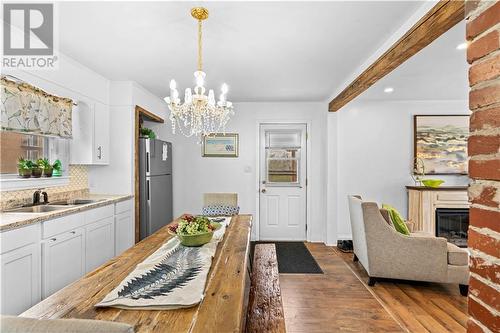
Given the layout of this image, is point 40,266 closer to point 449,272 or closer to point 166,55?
point 166,55

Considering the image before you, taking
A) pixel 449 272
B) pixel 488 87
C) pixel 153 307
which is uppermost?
pixel 488 87

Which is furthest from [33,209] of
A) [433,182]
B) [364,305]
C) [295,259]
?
[433,182]

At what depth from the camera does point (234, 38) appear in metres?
2.41

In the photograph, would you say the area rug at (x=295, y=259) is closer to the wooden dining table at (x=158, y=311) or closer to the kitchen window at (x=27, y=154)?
the wooden dining table at (x=158, y=311)

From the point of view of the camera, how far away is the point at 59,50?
9.02ft

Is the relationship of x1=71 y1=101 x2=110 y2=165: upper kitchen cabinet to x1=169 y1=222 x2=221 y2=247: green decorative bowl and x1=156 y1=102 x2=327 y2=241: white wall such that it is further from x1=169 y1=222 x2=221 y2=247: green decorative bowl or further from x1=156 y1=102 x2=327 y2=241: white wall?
x1=169 y1=222 x2=221 y2=247: green decorative bowl

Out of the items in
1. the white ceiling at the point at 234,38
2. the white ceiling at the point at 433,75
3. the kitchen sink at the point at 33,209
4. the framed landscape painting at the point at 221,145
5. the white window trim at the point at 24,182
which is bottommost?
the kitchen sink at the point at 33,209

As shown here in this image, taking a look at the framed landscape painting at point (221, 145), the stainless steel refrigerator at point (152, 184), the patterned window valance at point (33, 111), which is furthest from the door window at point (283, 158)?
the patterned window valance at point (33, 111)

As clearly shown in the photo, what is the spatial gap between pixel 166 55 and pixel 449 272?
3.61m

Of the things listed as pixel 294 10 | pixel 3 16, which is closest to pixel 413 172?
pixel 294 10

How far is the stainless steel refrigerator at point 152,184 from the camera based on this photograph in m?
3.88

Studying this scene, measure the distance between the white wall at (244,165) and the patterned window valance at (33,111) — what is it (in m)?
2.04

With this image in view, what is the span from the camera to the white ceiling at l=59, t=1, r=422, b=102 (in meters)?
1.98

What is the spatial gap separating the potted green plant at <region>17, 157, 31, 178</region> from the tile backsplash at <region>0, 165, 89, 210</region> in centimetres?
17
